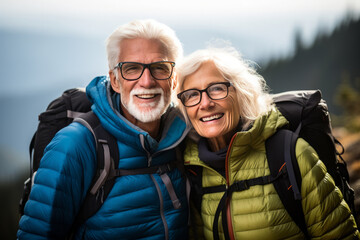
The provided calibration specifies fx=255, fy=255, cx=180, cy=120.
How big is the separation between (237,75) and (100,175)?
5.62 ft

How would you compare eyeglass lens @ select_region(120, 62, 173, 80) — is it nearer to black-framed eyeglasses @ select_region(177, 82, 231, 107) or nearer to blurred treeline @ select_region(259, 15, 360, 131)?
black-framed eyeglasses @ select_region(177, 82, 231, 107)

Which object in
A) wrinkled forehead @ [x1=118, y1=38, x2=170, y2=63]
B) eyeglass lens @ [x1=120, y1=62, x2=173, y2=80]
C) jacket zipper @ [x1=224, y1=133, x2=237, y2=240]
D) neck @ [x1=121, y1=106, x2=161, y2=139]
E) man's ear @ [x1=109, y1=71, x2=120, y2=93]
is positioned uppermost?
wrinkled forehead @ [x1=118, y1=38, x2=170, y2=63]

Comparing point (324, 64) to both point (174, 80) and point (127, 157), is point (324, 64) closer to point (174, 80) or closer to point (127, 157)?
point (174, 80)

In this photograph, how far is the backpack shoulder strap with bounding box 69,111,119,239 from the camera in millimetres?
2311

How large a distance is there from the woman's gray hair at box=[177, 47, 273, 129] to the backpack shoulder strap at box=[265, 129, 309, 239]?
39cm

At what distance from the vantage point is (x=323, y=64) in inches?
2457

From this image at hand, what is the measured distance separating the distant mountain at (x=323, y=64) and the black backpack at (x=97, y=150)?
52.2 meters

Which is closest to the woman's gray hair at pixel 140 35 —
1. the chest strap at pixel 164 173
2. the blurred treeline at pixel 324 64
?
the chest strap at pixel 164 173

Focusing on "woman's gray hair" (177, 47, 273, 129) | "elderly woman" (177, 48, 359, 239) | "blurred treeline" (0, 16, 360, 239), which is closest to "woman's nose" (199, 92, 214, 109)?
"elderly woman" (177, 48, 359, 239)

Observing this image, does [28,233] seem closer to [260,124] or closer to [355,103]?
[260,124]

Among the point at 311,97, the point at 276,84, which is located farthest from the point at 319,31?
the point at 311,97

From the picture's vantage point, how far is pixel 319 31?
68.6m

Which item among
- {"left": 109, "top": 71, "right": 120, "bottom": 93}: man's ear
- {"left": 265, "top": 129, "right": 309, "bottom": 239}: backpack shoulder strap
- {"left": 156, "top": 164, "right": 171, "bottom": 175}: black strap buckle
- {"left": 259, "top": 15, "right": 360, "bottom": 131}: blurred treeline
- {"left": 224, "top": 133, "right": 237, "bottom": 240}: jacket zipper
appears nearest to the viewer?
{"left": 265, "top": 129, "right": 309, "bottom": 239}: backpack shoulder strap

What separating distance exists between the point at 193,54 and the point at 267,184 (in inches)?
60.5
